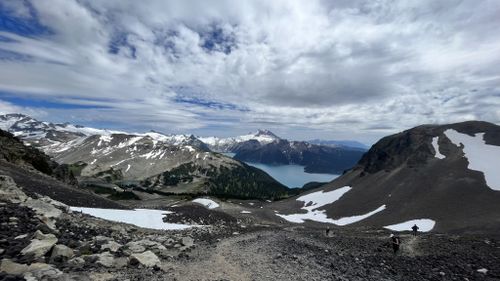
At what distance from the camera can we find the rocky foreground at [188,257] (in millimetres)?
13039

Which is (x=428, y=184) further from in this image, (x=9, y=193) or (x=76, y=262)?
(x=76, y=262)

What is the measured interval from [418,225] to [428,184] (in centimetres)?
2941

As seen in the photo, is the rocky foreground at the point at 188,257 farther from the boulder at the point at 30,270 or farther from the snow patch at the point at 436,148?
the snow patch at the point at 436,148

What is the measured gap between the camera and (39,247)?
1298 cm

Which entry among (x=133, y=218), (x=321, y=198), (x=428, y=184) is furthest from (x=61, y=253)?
(x=321, y=198)

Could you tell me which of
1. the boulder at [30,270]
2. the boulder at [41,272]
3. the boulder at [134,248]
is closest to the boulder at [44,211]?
the boulder at [134,248]

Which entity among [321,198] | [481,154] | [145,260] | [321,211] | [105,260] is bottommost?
[321,211]

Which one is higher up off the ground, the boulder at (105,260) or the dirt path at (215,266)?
the boulder at (105,260)

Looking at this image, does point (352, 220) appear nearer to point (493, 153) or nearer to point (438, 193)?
point (438, 193)

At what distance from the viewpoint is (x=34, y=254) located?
1260 cm

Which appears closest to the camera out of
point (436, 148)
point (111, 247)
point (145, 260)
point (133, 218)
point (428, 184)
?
point (145, 260)

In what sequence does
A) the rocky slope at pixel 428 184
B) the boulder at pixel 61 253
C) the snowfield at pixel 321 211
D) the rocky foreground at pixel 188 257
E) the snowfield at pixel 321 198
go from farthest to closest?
the snowfield at pixel 321 198 < the snowfield at pixel 321 211 < the rocky slope at pixel 428 184 < the boulder at pixel 61 253 < the rocky foreground at pixel 188 257

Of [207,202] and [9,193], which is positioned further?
[207,202]

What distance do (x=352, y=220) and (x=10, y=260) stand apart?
79.8 m
